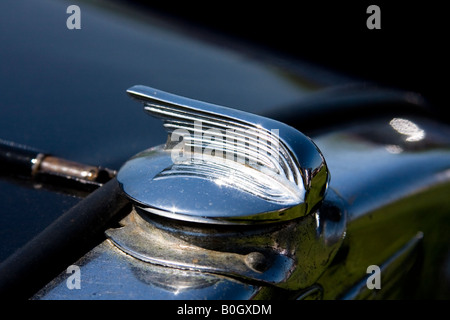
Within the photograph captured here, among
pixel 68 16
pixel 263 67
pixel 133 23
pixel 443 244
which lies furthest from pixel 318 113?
pixel 68 16

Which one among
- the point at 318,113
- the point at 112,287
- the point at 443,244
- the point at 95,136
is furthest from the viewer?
the point at 318,113

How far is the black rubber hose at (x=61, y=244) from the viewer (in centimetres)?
82

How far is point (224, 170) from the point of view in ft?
2.85

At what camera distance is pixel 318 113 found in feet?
4.90

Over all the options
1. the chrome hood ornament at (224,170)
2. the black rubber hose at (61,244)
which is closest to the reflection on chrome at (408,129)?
the chrome hood ornament at (224,170)

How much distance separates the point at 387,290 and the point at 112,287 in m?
0.62

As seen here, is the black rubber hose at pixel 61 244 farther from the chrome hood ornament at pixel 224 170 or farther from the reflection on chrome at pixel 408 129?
the reflection on chrome at pixel 408 129

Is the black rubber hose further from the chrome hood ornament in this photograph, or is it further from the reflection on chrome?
the reflection on chrome

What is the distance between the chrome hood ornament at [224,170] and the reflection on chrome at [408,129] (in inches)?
26.9

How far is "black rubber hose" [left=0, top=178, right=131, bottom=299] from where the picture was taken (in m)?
0.82

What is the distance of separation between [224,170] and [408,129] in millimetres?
839

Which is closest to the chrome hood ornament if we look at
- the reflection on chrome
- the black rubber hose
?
the black rubber hose

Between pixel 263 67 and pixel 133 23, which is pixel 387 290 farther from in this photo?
pixel 133 23

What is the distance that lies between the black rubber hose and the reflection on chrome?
0.81 metres
